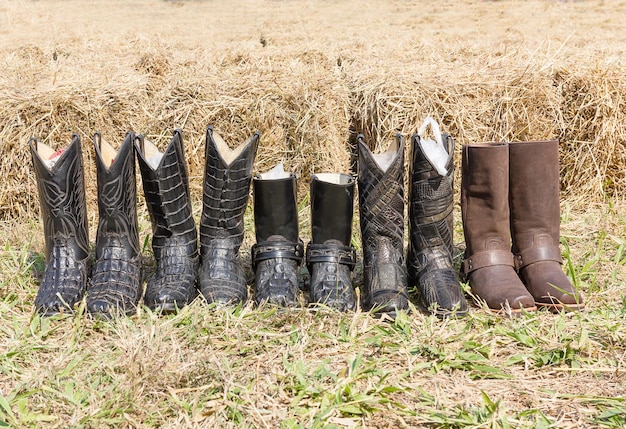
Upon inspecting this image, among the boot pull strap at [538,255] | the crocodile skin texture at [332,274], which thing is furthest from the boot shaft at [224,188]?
the boot pull strap at [538,255]

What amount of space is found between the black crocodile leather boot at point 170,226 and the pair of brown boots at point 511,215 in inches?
45.8

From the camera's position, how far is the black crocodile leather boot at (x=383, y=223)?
8.01 feet

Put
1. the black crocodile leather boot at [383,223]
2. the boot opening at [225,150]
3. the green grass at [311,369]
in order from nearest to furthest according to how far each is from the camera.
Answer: the green grass at [311,369] < the black crocodile leather boot at [383,223] < the boot opening at [225,150]

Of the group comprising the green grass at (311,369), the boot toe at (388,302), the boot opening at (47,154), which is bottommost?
the green grass at (311,369)

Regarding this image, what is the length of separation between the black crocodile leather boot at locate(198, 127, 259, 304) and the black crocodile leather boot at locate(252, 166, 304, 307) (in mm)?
69

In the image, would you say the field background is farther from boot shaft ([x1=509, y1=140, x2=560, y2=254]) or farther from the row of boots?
boot shaft ([x1=509, y1=140, x2=560, y2=254])

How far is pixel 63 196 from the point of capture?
2.44 meters

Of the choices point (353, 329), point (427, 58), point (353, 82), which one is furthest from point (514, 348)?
point (427, 58)

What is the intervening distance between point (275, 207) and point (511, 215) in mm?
1018

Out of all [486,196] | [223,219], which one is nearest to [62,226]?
[223,219]

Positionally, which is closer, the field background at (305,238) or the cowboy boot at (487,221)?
the field background at (305,238)

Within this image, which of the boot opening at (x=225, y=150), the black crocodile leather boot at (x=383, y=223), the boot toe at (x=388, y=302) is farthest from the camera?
the boot opening at (x=225, y=150)

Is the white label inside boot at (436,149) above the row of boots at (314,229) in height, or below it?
above

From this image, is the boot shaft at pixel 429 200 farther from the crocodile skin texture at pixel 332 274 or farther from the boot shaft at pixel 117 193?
the boot shaft at pixel 117 193
